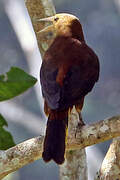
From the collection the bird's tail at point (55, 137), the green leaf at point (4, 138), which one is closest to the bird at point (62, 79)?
the bird's tail at point (55, 137)

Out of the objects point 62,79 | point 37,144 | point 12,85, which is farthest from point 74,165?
point 12,85

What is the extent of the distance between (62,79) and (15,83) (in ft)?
1.51

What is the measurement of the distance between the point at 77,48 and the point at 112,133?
835 millimetres

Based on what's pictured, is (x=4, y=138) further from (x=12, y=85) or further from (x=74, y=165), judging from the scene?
(x=74, y=165)

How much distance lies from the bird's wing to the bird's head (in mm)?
189

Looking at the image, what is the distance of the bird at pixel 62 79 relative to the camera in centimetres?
453

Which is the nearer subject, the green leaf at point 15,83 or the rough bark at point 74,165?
the green leaf at point 15,83

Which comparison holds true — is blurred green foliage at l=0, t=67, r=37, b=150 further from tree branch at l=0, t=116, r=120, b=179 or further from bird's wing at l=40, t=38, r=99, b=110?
bird's wing at l=40, t=38, r=99, b=110

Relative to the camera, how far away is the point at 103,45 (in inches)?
400

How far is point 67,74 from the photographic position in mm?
4746

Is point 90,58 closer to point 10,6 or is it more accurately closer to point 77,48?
point 77,48

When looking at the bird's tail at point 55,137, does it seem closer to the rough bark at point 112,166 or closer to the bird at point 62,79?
the bird at point 62,79

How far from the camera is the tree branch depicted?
4.47m

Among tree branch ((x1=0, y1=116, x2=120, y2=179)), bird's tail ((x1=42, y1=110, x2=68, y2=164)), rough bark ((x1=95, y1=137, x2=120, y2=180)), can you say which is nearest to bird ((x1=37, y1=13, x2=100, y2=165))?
bird's tail ((x1=42, y1=110, x2=68, y2=164))
